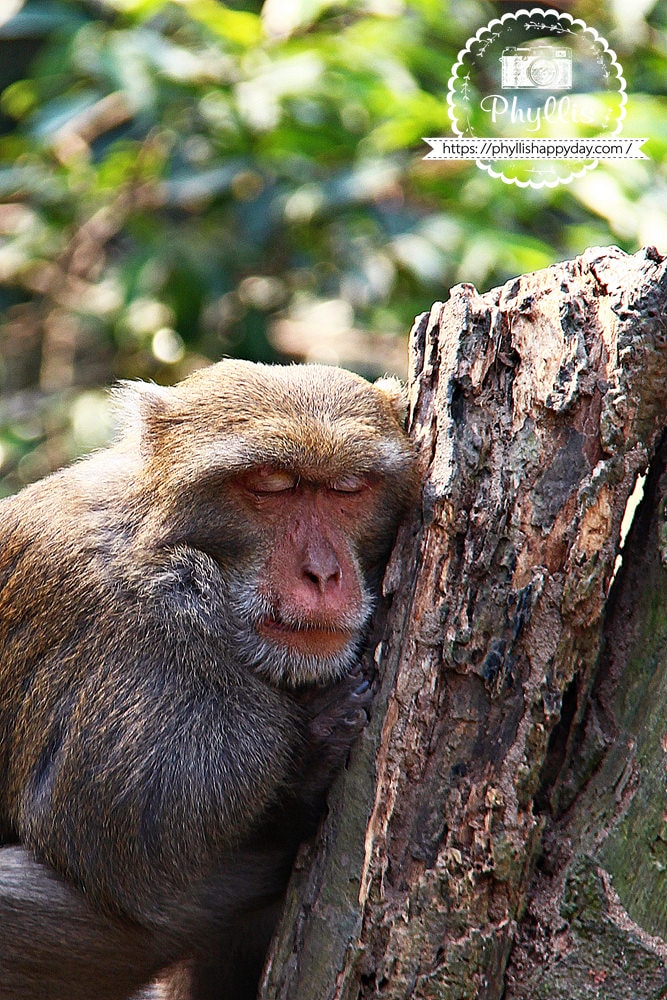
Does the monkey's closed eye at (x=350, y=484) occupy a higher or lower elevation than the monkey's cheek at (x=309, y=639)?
higher

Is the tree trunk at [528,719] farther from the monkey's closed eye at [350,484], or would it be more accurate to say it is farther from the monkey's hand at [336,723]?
the monkey's closed eye at [350,484]

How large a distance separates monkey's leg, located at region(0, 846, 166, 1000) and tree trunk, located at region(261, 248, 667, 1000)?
731mm

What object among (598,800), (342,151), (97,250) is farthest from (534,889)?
(97,250)

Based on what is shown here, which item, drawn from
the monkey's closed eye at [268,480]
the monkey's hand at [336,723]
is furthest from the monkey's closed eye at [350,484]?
the monkey's hand at [336,723]

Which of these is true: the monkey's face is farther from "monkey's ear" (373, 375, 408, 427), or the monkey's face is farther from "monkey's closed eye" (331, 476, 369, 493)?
"monkey's ear" (373, 375, 408, 427)

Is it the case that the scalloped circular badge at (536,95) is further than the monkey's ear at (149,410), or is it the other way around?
the scalloped circular badge at (536,95)

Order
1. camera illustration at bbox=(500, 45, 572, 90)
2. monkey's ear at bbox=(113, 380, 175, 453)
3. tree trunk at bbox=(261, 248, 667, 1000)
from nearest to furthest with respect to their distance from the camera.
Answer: tree trunk at bbox=(261, 248, 667, 1000) < monkey's ear at bbox=(113, 380, 175, 453) < camera illustration at bbox=(500, 45, 572, 90)

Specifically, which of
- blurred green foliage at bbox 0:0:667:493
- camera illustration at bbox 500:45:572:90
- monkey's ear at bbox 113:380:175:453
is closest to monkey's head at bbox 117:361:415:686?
monkey's ear at bbox 113:380:175:453

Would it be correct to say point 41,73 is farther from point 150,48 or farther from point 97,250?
point 97,250

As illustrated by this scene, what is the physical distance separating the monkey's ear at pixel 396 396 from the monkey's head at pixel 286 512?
165mm

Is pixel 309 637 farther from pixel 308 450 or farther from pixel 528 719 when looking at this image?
pixel 528 719

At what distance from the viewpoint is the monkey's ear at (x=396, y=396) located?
4320mm

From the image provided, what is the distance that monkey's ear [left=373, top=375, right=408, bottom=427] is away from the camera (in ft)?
14.2

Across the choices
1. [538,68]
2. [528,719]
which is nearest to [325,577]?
[528,719]
